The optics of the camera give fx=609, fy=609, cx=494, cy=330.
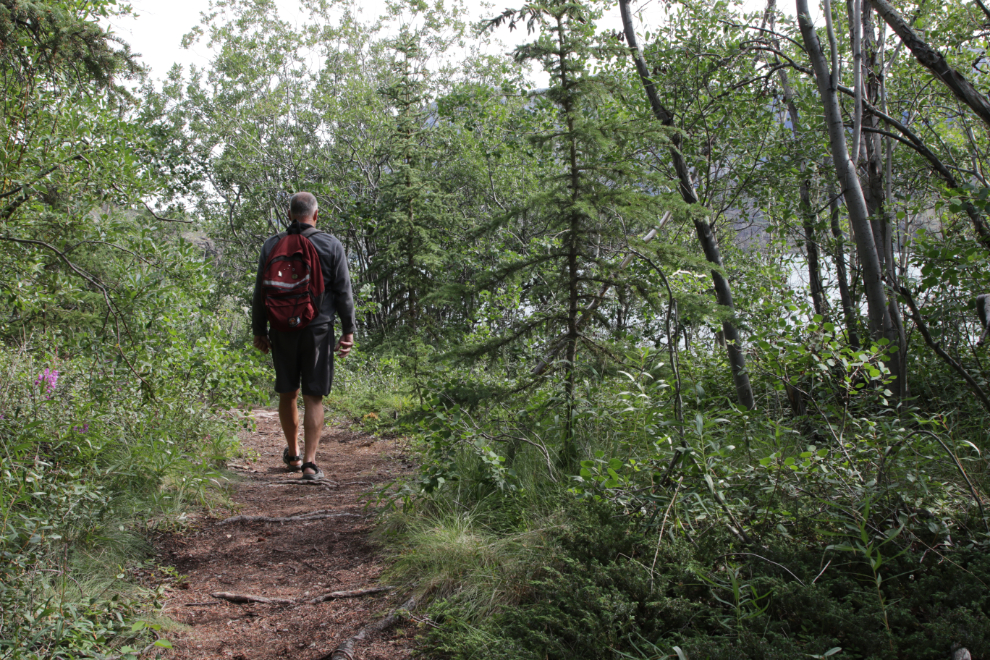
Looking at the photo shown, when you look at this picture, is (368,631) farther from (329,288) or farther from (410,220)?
(410,220)

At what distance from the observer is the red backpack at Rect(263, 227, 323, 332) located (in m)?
4.43

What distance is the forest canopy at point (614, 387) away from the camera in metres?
2.20

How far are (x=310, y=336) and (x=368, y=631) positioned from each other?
250 centimetres

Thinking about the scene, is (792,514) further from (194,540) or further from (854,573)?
(194,540)

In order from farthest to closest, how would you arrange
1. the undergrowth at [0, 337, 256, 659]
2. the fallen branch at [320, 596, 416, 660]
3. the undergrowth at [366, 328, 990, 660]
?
the fallen branch at [320, 596, 416, 660] < the undergrowth at [0, 337, 256, 659] < the undergrowth at [366, 328, 990, 660]

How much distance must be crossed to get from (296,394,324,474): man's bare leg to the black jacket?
1.90ft

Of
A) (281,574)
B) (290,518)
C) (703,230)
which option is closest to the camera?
(281,574)

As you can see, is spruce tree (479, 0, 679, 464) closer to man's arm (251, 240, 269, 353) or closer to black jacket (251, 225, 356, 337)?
black jacket (251, 225, 356, 337)

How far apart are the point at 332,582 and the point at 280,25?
23.0 m

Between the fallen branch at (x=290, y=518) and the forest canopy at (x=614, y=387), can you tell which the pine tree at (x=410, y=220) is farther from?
the fallen branch at (x=290, y=518)

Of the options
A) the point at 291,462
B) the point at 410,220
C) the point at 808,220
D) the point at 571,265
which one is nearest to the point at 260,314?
the point at 291,462

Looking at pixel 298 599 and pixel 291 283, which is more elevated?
pixel 291 283

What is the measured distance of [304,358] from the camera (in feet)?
15.1

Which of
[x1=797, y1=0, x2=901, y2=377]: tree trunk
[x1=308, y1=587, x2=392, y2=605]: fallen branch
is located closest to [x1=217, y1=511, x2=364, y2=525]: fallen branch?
[x1=308, y1=587, x2=392, y2=605]: fallen branch
